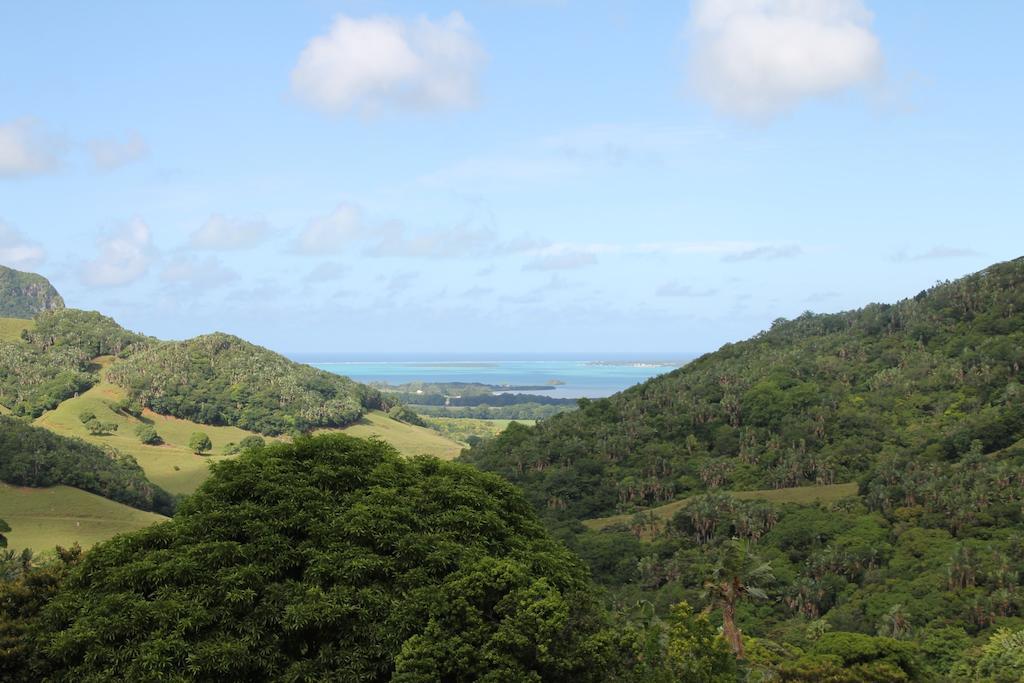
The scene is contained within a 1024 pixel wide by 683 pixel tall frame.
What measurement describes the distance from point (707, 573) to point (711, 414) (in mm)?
99626

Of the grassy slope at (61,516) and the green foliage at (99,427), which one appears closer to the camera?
the grassy slope at (61,516)

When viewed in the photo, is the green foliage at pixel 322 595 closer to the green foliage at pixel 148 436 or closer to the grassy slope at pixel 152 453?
the grassy slope at pixel 152 453

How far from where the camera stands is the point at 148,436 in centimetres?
19500

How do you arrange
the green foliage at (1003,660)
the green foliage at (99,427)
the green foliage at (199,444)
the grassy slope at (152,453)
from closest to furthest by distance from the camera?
1. the green foliage at (1003,660)
2. the grassy slope at (152,453)
3. the green foliage at (99,427)
4. the green foliage at (199,444)

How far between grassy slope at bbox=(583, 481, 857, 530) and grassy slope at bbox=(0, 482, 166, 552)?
195ft

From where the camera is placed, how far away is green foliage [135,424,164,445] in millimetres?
194750

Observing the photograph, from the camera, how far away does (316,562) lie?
31.6m

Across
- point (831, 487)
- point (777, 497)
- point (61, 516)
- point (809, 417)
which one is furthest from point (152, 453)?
point (831, 487)

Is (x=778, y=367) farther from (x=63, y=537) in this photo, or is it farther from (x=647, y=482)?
(x=63, y=537)

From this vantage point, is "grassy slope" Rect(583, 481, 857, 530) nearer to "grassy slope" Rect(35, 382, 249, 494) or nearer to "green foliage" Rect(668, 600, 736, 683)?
"grassy slope" Rect(35, 382, 249, 494)

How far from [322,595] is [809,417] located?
12555cm

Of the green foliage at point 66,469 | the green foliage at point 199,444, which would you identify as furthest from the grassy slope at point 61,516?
the green foliage at point 199,444

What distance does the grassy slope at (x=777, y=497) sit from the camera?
4494 inches

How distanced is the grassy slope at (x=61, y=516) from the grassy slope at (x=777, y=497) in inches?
2343
